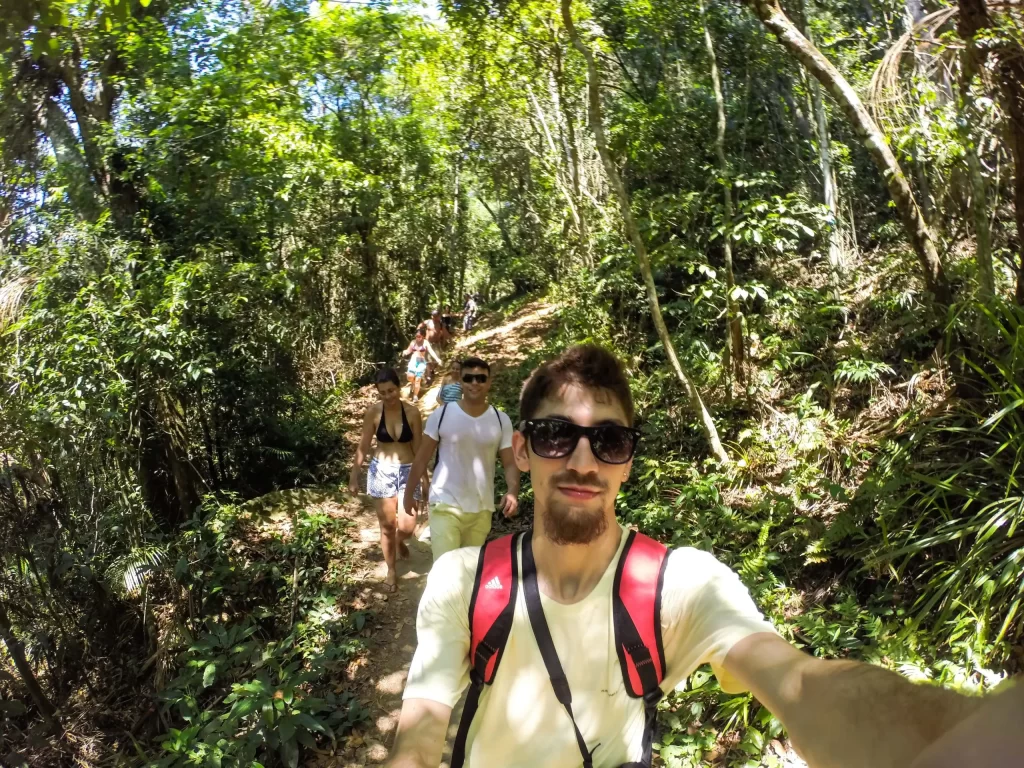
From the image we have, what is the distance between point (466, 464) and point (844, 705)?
10.3 feet

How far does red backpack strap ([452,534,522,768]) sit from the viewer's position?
4.78ft

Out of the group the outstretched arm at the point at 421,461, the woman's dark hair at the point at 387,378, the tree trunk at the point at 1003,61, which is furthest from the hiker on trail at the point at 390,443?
the tree trunk at the point at 1003,61

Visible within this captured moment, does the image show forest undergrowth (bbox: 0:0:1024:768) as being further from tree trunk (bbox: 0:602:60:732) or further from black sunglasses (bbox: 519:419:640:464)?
black sunglasses (bbox: 519:419:640:464)

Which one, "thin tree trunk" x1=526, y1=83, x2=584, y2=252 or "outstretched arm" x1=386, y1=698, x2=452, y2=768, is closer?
"outstretched arm" x1=386, y1=698, x2=452, y2=768

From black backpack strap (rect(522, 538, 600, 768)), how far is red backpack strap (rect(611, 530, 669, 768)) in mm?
137

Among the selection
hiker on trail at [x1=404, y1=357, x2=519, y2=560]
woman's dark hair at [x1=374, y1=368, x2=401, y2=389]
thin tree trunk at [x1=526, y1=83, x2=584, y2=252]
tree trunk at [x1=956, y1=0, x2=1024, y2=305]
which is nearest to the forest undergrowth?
tree trunk at [x1=956, y1=0, x2=1024, y2=305]

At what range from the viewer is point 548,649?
4.76 ft

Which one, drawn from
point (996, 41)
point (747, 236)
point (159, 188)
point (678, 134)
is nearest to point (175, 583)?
point (159, 188)

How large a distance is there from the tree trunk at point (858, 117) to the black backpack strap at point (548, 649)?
4.82 meters

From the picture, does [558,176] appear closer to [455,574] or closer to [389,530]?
[389,530]

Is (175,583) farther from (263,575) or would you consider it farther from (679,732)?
(679,732)

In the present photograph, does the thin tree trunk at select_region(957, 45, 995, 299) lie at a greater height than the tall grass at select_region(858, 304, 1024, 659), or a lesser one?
greater

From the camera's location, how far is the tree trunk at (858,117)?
15.6 feet

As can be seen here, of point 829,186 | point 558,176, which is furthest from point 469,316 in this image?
point 829,186
